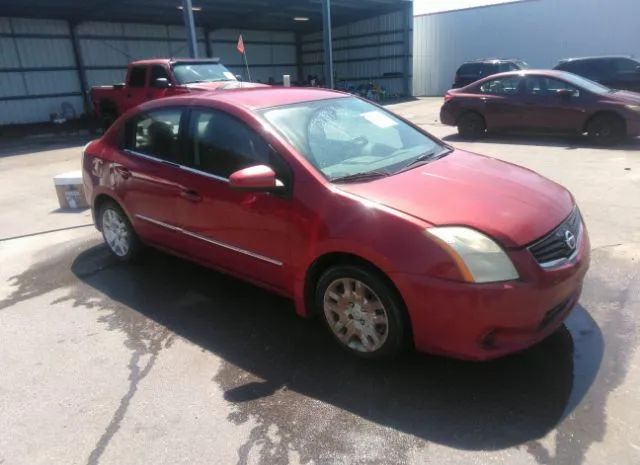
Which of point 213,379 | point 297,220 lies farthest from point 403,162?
point 213,379

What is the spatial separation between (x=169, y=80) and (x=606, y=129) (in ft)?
30.6

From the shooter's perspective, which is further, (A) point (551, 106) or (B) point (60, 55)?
(B) point (60, 55)

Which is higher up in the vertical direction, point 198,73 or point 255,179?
point 198,73

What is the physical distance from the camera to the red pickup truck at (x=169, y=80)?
38.0ft

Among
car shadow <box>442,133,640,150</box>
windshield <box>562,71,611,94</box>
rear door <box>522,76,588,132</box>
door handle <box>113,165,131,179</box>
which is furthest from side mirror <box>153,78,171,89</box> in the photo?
windshield <box>562,71,611,94</box>

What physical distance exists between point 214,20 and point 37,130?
994 cm

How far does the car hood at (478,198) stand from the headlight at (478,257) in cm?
6

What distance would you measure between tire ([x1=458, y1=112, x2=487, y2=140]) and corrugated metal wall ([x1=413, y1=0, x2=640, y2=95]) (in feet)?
49.4

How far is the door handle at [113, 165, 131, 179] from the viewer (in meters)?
4.42

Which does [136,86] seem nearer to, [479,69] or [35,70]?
[35,70]

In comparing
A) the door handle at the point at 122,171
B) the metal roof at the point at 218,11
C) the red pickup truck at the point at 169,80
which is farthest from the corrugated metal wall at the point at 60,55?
the door handle at the point at 122,171

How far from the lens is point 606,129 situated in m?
9.73

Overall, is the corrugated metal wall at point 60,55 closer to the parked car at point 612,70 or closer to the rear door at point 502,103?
the rear door at point 502,103

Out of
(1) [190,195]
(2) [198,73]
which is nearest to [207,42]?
(2) [198,73]
